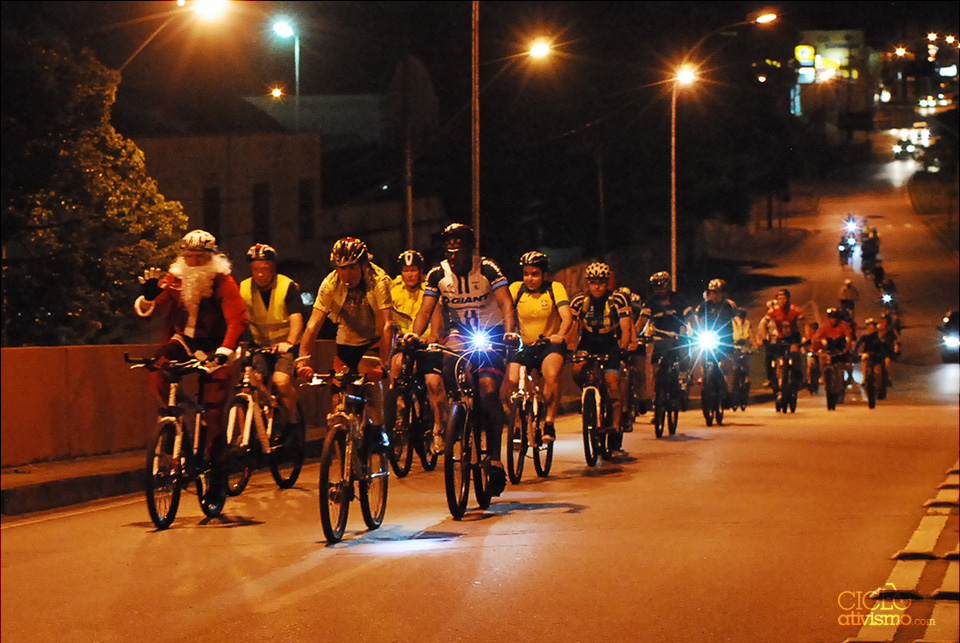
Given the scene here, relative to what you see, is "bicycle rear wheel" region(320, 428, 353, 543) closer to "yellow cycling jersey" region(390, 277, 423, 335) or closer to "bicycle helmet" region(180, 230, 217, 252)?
"bicycle helmet" region(180, 230, 217, 252)

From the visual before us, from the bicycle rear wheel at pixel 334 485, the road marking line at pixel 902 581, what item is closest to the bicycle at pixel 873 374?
the road marking line at pixel 902 581

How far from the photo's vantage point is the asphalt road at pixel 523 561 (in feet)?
22.0

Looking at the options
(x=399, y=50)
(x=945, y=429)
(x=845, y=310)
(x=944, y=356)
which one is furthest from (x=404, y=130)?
(x=399, y=50)

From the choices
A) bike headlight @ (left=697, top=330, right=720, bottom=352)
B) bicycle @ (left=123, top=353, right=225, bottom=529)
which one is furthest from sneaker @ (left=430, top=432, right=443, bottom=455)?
bike headlight @ (left=697, top=330, right=720, bottom=352)

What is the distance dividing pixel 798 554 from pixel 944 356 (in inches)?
1497

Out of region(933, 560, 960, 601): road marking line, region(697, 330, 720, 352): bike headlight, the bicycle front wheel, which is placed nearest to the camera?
region(933, 560, 960, 601): road marking line

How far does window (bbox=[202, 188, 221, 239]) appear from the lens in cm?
3903

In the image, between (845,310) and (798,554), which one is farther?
(845,310)

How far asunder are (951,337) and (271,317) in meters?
35.3

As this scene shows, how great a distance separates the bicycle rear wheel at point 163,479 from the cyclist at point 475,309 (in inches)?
78.4

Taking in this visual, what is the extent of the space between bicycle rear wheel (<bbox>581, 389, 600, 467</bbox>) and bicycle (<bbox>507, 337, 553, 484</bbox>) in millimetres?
617

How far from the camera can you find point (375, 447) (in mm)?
9250

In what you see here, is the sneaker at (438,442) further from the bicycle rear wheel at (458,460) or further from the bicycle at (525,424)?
the bicycle rear wheel at (458,460)

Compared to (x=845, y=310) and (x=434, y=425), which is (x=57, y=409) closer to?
(x=434, y=425)
